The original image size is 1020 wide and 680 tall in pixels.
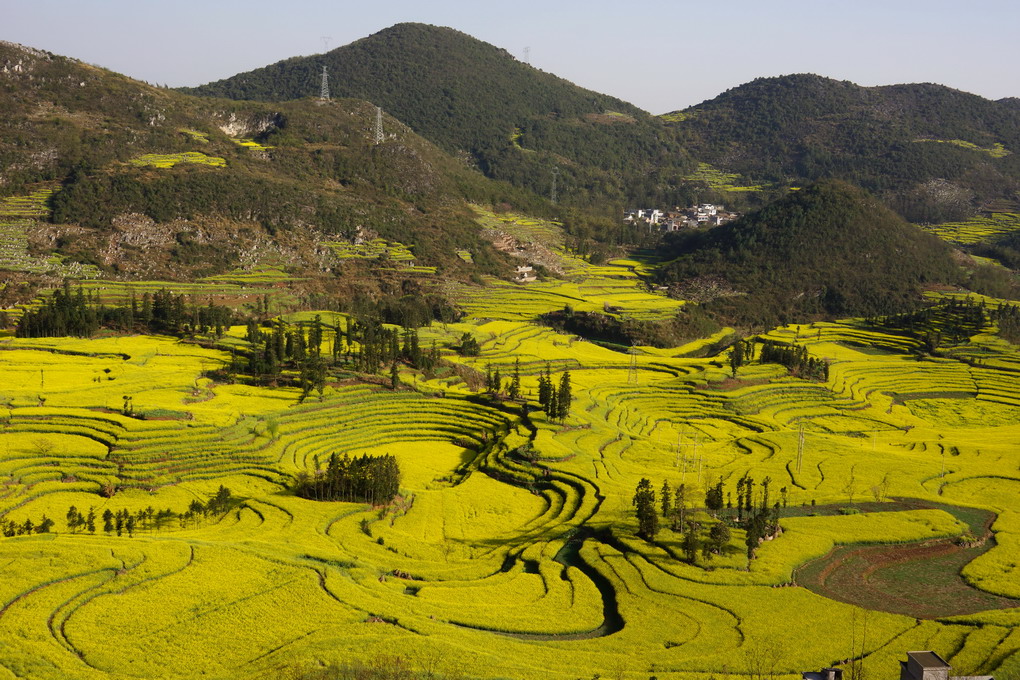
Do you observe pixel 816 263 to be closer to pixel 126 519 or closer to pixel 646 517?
pixel 646 517

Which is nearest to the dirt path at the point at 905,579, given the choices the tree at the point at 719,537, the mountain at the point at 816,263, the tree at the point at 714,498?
the tree at the point at 719,537

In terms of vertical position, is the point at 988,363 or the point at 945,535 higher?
the point at 988,363

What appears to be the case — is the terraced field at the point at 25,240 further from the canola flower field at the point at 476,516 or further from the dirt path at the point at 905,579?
the dirt path at the point at 905,579

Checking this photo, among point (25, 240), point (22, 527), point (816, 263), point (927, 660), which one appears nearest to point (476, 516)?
point (22, 527)

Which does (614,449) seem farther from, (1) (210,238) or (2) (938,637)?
(1) (210,238)

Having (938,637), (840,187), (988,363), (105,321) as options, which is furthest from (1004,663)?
(840,187)

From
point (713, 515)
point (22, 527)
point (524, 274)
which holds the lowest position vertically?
point (22, 527)
